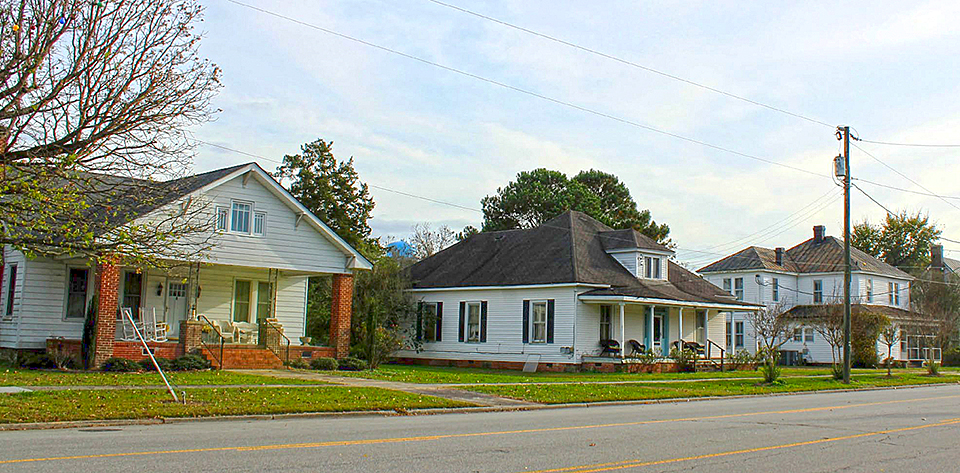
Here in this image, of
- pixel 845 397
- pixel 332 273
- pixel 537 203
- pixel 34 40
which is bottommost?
pixel 845 397

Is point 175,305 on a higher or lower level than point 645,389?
higher

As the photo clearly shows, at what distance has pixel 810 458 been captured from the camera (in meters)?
10.7

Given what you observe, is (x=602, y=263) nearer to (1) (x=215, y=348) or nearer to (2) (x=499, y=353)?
(2) (x=499, y=353)

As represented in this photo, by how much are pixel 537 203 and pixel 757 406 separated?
135 ft

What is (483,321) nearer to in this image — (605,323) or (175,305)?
(605,323)

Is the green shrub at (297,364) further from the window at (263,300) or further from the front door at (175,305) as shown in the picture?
the front door at (175,305)

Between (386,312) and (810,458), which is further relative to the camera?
(386,312)

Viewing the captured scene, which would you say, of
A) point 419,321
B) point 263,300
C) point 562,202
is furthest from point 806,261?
point 263,300

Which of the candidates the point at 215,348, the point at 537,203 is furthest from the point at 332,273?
the point at 537,203

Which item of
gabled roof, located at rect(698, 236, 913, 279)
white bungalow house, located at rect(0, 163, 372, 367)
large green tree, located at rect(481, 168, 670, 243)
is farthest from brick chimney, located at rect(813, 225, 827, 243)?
white bungalow house, located at rect(0, 163, 372, 367)

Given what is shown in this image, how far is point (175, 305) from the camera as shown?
29312 millimetres

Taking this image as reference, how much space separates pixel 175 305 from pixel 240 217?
4003mm

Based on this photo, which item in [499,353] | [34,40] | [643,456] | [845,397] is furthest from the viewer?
[499,353]

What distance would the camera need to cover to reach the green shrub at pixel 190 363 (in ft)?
81.8
